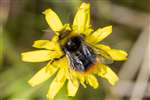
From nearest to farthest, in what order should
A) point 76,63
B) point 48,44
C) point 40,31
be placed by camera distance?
point 76,63 < point 48,44 < point 40,31

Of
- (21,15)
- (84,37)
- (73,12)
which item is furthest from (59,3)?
(84,37)

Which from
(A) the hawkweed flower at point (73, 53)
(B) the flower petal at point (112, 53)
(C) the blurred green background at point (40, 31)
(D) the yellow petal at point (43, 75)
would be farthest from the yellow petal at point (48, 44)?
(C) the blurred green background at point (40, 31)

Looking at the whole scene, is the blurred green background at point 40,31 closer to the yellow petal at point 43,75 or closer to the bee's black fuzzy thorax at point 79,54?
the yellow petal at point 43,75

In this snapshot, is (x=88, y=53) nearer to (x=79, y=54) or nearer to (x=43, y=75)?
(x=79, y=54)

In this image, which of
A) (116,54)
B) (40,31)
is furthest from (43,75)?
(40,31)

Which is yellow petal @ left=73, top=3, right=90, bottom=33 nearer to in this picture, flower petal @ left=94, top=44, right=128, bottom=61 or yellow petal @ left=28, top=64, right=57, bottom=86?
flower petal @ left=94, top=44, right=128, bottom=61

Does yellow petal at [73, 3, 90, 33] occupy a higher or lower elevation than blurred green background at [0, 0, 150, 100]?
higher

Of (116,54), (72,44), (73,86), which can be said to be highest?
(72,44)

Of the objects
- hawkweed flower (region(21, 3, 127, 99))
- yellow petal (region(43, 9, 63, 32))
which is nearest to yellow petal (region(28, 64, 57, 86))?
hawkweed flower (region(21, 3, 127, 99))
